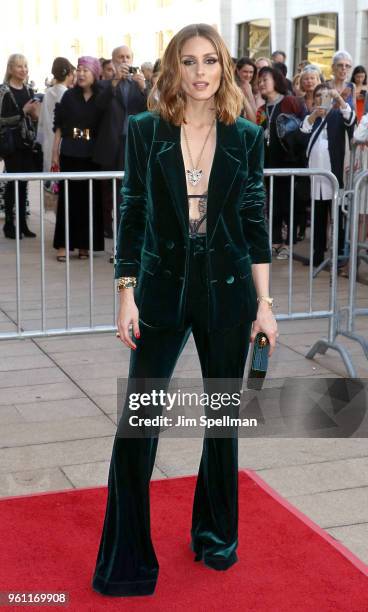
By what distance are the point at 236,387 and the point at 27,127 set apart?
8846 mm

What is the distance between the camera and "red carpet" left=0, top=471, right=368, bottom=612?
364 centimetres

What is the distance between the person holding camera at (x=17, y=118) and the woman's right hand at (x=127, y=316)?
335 inches

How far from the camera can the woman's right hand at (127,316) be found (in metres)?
3.54

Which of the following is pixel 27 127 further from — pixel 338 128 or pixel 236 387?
pixel 236 387

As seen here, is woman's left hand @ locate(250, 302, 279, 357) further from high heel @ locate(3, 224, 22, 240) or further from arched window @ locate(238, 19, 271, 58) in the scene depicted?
arched window @ locate(238, 19, 271, 58)

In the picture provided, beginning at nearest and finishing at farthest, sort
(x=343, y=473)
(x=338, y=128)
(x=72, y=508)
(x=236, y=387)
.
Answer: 1. (x=236, y=387)
2. (x=72, y=508)
3. (x=343, y=473)
4. (x=338, y=128)

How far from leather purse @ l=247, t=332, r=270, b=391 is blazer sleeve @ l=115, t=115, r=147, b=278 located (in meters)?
0.51

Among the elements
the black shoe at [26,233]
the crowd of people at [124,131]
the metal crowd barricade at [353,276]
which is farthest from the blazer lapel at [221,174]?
the black shoe at [26,233]

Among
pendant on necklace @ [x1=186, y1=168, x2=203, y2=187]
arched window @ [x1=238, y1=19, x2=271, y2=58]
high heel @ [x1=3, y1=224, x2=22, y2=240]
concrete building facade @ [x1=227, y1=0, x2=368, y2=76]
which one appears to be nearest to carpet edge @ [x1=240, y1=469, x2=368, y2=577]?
pendant on necklace @ [x1=186, y1=168, x2=203, y2=187]

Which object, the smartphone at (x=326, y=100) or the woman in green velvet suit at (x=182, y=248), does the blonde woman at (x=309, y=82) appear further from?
the woman in green velvet suit at (x=182, y=248)

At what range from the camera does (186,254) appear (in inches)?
137

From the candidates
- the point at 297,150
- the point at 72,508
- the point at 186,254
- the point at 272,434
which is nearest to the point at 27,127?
the point at 297,150

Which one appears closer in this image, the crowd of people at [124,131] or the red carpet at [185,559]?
the red carpet at [185,559]

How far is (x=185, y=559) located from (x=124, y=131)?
7.71m
